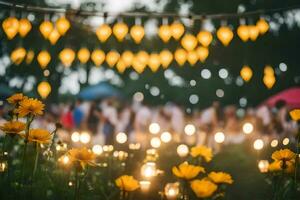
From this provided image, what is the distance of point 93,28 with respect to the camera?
15.4 metres

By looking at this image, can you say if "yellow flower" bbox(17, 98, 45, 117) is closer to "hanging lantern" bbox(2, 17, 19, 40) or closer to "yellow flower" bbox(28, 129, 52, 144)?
"yellow flower" bbox(28, 129, 52, 144)

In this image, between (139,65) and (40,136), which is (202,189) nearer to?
(40,136)

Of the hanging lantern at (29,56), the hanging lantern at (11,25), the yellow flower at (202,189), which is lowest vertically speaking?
the yellow flower at (202,189)

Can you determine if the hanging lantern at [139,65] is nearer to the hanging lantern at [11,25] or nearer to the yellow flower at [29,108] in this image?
the hanging lantern at [11,25]

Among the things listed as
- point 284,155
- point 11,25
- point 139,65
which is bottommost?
point 284,155

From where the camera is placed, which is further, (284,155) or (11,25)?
(11,25)

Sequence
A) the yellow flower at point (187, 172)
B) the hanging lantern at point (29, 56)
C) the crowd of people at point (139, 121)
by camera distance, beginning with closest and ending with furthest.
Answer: the yellow flower at point (187, 172) → the crowd of people at point (139, 121) → the hanging lantern at point (29, 56)

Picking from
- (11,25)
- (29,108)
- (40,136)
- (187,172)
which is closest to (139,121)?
(11,25)

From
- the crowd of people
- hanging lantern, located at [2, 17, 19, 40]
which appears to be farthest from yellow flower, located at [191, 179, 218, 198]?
the crowd of people

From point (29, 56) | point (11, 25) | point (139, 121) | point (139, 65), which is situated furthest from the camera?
point (29, 56)

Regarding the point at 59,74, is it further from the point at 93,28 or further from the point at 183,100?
the point at 183,100

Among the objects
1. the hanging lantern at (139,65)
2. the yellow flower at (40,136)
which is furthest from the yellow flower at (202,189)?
the hanging lantern at (139,65)

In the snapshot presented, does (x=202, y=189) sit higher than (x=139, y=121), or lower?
lower

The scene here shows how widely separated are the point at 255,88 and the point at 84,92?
760 cm
